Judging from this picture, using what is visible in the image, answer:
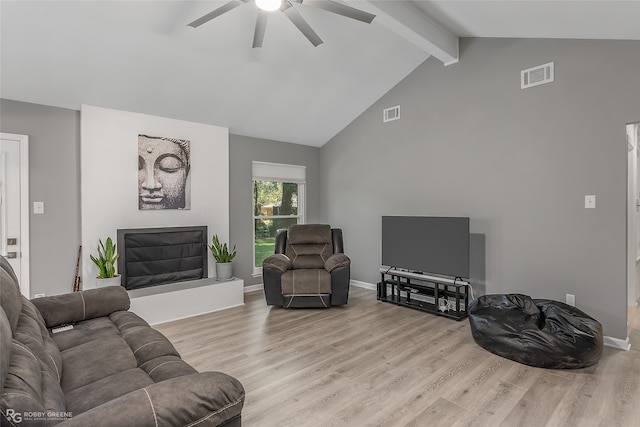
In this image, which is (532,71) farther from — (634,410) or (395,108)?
(634,410)

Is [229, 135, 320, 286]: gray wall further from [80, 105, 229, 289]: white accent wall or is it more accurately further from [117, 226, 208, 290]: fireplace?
[117, 226, 208, 290]: fireplace

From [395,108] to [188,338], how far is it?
399cm

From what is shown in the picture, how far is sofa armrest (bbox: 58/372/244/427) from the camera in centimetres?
100

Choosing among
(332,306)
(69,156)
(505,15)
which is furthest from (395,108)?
(69,156)

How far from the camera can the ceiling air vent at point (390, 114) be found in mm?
4867

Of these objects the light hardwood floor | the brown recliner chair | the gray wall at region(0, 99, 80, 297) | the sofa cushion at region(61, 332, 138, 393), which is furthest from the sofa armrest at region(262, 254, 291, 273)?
the sofa cushion at region(61, 332, 138, 393)

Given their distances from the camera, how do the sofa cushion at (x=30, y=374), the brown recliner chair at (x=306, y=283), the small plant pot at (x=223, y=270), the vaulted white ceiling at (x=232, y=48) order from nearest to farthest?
the sofa cushion at (x=30, y=374), the vaulted white ceiling at (x=232, y=48), the brown recliner chair at (x=306, y=283), the small plant pot at (x=223, y=270)

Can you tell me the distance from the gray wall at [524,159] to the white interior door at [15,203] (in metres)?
4.19

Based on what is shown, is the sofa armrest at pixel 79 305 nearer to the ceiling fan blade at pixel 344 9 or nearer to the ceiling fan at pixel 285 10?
the ceiling fan at pixel 285 10

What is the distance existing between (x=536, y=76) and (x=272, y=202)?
12.8 feet

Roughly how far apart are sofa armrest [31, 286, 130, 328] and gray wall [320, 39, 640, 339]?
357cm

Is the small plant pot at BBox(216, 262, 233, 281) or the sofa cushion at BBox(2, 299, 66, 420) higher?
the sofa cushion at BBox(2, 299, 66, 420)

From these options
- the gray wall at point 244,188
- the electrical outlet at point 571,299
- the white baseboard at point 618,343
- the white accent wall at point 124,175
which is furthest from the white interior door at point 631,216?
the white accent wall at point 124,175

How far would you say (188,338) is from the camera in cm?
330
